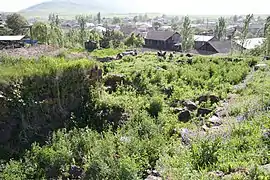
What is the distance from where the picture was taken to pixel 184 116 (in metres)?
8.77

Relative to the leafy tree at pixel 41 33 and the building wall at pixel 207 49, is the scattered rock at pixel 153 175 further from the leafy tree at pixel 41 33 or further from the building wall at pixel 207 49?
the building wall at pixel 207 49

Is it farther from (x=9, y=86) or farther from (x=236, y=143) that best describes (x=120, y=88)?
(x=236, y=143)

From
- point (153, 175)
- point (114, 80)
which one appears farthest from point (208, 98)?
point (153, 175)

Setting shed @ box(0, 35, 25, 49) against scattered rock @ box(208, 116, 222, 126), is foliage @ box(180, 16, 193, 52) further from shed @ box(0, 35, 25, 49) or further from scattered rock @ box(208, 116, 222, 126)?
scattered rock @ box(208, 116, 222, 126)

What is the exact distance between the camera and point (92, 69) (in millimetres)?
9664

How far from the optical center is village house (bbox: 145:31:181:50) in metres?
43.4

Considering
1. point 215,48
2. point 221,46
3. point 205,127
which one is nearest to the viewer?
point 205,127

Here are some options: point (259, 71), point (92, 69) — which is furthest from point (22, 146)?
point (259, 71)

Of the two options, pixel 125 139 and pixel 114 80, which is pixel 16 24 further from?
pixel 125 139

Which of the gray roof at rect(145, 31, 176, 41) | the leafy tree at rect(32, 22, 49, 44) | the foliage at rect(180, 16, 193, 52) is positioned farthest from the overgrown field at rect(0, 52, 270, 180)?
the gray roof at rect(145, 31, 176, 41)

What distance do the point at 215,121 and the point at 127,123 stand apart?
2455mm

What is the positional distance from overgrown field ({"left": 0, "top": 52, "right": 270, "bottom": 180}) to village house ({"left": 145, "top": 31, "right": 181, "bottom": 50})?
3166cm

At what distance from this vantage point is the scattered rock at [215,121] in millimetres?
7957

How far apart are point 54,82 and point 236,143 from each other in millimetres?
5428
